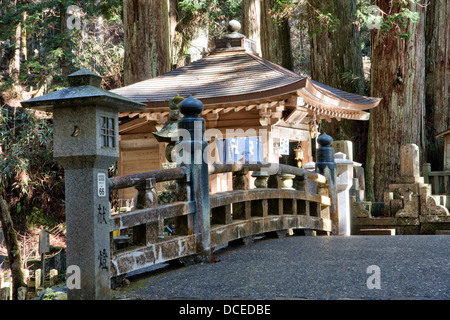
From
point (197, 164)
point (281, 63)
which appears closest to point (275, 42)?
point (281, 63)

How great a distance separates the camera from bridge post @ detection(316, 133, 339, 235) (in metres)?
9.83

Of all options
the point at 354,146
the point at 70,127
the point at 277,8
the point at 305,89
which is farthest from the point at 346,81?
the point at 70,127

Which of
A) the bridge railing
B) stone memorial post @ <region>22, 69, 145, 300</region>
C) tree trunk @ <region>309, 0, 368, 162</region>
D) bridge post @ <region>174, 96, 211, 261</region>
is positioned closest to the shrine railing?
tree trunk @ <region>309, 0, 368, 162</region>

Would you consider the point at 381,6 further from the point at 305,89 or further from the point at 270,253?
the point at 270,253

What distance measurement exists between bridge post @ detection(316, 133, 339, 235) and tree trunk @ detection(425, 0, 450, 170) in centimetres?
804

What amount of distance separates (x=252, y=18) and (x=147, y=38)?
5057 millimetres

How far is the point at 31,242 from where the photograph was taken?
16469mm

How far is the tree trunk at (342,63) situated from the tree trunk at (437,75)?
6.80 ft

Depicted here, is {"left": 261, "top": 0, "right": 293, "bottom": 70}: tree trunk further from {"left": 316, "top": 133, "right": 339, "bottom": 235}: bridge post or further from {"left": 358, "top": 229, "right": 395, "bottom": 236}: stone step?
{"left": 316, "top": 133, "right": 339, "bottom": 235}: bridge post

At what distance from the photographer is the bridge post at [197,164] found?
6109 millimetres

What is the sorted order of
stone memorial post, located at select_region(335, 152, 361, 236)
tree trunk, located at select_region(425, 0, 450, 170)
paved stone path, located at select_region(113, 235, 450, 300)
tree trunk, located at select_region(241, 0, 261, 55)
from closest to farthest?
paved stone path, located at select_region(113, 235, 450, 300) < stone memorial post, located at select_region(335, 152, 361, 236) < tree trunk, located at select_region(425, 0, 450, 170) < tree trunk, located at select_region(241, 0, 261, 55)

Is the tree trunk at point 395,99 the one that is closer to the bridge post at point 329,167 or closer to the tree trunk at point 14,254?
the bridge post at point 329,167

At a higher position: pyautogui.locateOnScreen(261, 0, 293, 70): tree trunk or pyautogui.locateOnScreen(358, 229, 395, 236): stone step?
pyautogui.locateOnScreen(261, 0, 293, 70): tree trunk

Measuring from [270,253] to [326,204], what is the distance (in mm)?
3487
